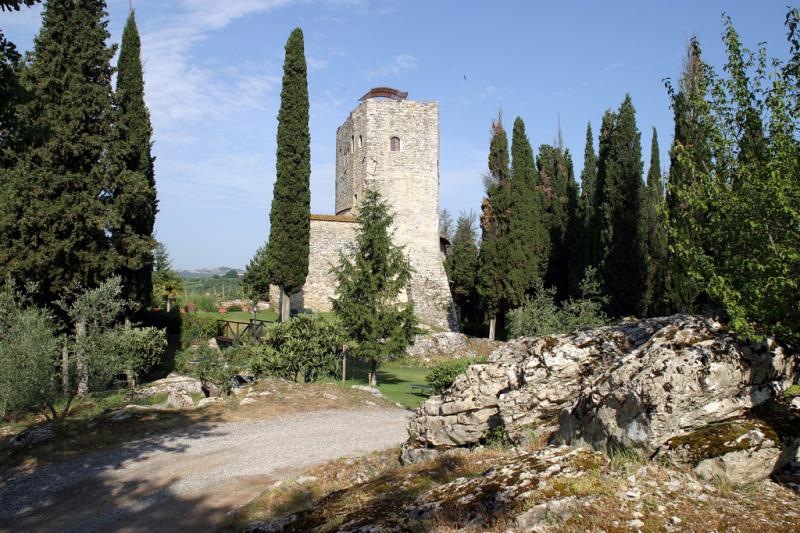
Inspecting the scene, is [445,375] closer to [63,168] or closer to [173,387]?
[173,387]

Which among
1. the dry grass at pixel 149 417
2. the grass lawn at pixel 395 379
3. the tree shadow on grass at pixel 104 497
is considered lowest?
the grass lawn at pixel 395 379

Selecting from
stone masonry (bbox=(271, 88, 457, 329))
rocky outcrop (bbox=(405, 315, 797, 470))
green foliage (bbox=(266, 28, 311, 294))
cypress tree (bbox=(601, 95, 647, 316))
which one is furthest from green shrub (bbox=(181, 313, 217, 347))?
rocky outcrop (bbox=(405, 315, 797, 470))

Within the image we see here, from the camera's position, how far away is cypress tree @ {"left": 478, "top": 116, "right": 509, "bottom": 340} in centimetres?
3444

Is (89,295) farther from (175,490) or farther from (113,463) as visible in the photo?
(175,490)

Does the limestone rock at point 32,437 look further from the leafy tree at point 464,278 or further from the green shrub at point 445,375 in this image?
the leafy tree at point 464,278

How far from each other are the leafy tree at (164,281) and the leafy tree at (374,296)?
76.0ft

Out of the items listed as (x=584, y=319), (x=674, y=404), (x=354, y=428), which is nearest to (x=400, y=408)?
(x=354, y=428)

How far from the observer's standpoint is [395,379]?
24406mm

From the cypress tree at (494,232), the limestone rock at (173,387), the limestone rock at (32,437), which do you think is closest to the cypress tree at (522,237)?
the cypress tree at (494,232)

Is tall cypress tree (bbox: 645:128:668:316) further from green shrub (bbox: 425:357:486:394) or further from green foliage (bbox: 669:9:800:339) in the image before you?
green foliage (bbox: 669:9:800:339)

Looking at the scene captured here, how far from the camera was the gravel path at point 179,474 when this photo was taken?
26.4 feet

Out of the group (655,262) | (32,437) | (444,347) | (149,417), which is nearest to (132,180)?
(149,417)

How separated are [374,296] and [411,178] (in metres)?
18.7

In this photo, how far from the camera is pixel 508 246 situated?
112 ft
